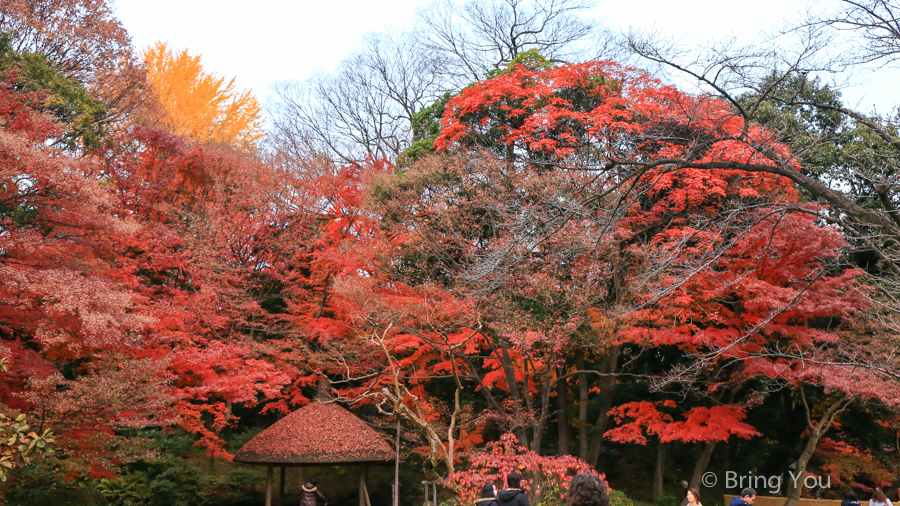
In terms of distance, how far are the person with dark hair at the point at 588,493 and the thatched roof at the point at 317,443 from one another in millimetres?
9709

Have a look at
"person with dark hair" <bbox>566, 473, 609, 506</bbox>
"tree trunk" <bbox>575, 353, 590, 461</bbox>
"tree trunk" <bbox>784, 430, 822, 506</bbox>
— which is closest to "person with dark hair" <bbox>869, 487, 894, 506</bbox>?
"tree trunk" <bbox>784, 430, 822, 506</bbox>

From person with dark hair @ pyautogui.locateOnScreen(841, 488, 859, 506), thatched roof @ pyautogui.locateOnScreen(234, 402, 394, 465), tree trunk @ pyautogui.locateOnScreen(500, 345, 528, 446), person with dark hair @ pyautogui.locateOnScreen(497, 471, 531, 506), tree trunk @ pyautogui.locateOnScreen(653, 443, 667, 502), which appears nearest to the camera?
person with dark hair @ pyautogui.locateOnScreen(497, 471, 531, 506)

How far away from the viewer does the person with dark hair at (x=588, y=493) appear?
2705 mm

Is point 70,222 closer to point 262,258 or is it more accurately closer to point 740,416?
point 262,258

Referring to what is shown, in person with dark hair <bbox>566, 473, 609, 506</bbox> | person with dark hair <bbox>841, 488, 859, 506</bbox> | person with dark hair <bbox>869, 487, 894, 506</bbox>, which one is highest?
person with dark hair <bbox>566, 473, 609, 506</bbox>

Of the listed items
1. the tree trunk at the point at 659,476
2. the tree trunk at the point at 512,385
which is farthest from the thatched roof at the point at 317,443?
the tree trunk at the point at 659,476

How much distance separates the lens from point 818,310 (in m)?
9.99

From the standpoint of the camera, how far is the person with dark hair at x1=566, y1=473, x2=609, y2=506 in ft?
8.87

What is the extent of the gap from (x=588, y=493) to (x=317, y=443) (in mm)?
10052

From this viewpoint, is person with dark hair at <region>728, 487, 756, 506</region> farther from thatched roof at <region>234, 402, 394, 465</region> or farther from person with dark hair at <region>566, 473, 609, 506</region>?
thatched roof at <region>234, 402, 394, 465</region>

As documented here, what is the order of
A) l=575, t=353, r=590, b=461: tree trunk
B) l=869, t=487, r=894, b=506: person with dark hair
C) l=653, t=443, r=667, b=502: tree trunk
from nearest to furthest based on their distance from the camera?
l=869, t=487, r=894, b=506: person with dark hair → l=575, t=353, r=590, b=461: tree trunk → l=653, t=443, r=667, b=502: tree trunk

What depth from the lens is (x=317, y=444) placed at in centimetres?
1188

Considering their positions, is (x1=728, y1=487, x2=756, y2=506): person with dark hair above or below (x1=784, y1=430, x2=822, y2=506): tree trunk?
above

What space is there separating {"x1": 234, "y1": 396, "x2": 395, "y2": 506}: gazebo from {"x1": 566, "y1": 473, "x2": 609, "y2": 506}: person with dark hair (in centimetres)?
973
